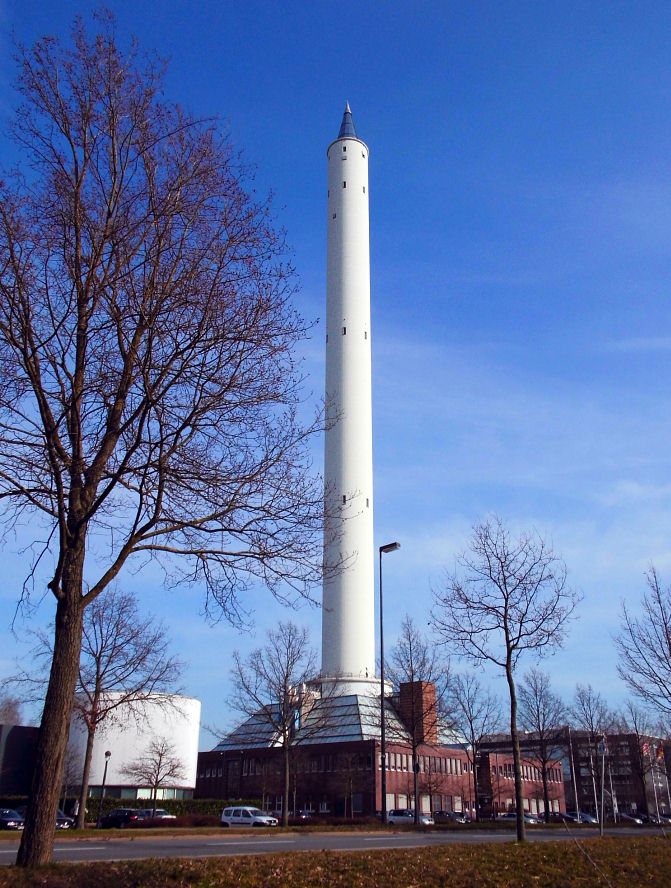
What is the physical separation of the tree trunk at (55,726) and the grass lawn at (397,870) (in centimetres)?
44

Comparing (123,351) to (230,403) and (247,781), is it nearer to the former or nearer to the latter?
(230,403)

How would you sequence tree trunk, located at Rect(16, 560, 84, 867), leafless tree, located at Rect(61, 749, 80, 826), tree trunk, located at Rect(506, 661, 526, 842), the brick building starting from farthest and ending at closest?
leafless tree, located at Rect(61, 749, 80, 826) < the brick building < tree trunk, located at Rect(506, 661, 526, 842) < tree trunk, located at Rect(16, 560, 84, 867)

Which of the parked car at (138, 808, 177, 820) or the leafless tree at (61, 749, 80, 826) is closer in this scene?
the parked car at (138, 808, 177, 820)

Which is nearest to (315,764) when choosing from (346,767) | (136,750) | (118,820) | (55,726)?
(346,767)

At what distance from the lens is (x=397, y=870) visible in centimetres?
1261

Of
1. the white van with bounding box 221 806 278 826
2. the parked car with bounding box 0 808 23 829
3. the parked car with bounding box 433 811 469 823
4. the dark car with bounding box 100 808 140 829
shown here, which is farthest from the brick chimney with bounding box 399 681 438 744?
the parked car with bounding box 0 808 23 829

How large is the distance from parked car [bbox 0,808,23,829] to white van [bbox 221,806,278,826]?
1074 cm

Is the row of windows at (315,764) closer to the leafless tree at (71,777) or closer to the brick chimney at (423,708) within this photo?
the brick chimney at (423,708)

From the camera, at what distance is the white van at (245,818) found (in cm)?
4281

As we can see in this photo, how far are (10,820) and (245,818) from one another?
1226 centimetres

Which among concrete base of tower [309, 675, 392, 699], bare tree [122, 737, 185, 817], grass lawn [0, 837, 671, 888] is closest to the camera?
grass lawn [0, 837, 671, 888]

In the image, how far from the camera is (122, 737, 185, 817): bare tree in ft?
201

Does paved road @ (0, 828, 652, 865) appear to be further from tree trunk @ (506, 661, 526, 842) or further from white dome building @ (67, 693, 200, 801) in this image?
white dome building @ (67, 693, 200, 801)

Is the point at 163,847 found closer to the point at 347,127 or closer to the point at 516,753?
the point at 516,753
